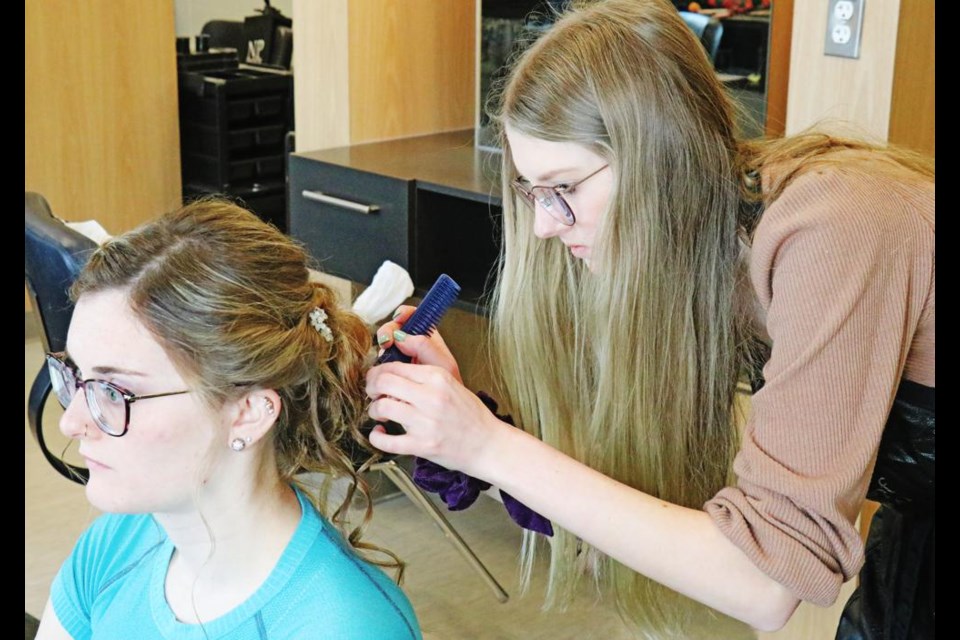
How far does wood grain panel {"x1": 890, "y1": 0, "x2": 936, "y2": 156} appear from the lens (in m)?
1.91

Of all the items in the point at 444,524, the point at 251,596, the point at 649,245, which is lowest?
the point at 444,524

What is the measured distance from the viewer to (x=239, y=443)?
4.13 feet

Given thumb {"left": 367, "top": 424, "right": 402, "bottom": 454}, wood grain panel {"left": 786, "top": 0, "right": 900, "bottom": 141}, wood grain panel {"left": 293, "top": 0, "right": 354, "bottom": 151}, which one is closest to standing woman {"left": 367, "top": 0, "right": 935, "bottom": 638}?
thumb {"left": 367, "top": 424, "right": 402, "bottom": 454}

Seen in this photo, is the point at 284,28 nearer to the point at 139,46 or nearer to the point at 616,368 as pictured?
the point at 139,46

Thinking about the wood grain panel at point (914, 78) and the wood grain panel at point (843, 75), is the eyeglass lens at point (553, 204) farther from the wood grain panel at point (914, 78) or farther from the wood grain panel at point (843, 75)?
the wood grain panel at point (914, 78)

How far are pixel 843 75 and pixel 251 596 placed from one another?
4.16 feet

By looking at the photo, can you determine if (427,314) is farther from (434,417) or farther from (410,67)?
(410,67)

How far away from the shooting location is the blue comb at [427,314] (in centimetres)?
133

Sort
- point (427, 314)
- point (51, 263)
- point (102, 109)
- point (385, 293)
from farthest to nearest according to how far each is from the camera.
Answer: point (102, 109) < point (385, 293) < point (51, 263) < point (427, 314)

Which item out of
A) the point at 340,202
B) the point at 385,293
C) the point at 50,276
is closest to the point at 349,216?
the point at 340,202

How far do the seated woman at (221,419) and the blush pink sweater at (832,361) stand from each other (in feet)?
1.28

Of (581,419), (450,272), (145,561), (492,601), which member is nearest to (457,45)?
(450,272)

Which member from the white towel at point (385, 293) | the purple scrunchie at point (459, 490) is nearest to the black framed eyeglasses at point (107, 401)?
the purple scrunchie at point (459, 490)

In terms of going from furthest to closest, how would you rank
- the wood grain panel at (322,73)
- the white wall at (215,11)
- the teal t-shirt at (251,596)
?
the white wall at (215,11)
the wood grain panel at (322,73)
the teal t-shirt at (251,596)
